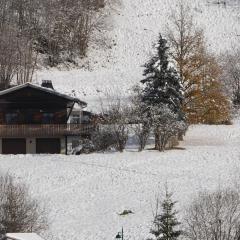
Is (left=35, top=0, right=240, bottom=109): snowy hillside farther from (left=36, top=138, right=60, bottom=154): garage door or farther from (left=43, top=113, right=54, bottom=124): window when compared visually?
(left=36, top=138, right=60, bottom=154): garage door

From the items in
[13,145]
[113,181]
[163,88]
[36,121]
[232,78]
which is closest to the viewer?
[113,181]

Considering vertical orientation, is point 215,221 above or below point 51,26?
below

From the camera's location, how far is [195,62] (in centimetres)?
4947

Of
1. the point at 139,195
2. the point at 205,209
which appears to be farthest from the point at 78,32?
the point at 205,209

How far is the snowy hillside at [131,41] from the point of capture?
69812mm

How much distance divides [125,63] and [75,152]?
33.8 metres

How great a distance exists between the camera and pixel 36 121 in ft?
164

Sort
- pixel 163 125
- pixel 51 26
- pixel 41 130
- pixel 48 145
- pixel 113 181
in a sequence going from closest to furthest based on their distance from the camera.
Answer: pixel 113 181 < pixel 163 125 < pixel 41 130 < pixel 48 145 < pixel 51 26

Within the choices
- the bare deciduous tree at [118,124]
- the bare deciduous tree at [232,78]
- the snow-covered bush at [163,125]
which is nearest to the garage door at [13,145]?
the bare deciduous tree at [118,124]

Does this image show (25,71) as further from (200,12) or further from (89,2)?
(200,12)

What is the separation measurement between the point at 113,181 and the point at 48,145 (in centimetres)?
1434

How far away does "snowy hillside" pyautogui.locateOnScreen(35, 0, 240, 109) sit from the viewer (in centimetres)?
6981

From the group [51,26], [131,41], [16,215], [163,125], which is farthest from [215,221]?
[131,41]

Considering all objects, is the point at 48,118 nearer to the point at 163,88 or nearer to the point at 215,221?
the point at 163,88
